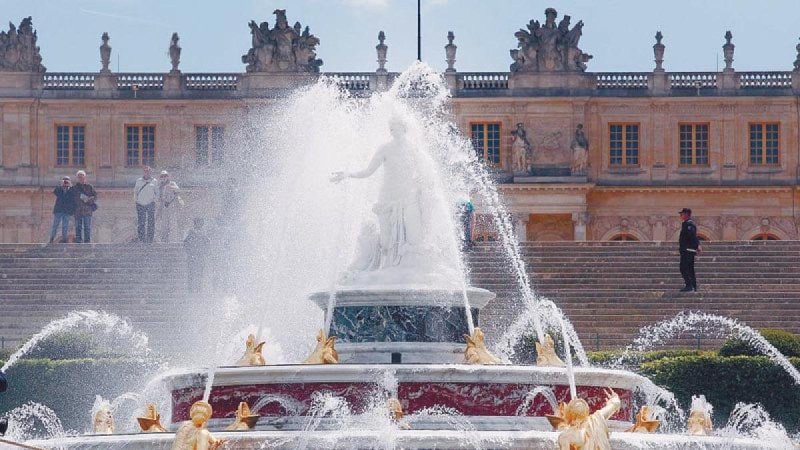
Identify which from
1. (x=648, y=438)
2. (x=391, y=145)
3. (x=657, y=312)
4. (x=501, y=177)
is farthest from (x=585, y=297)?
(x=501, y=177)

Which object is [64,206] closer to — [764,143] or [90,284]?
[90,284]

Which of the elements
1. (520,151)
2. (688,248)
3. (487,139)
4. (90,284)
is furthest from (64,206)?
(487,139)

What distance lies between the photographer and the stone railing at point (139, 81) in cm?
5644

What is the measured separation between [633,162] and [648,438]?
41.8m

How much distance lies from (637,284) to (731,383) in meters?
8.03

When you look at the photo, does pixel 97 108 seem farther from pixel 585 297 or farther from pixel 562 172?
pixel 585 297

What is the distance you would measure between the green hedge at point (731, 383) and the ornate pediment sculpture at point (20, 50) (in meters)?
33.5

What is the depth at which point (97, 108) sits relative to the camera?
5625cm

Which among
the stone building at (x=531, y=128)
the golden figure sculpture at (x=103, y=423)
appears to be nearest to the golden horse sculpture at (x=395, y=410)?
the golden figure sculpture at (x=103, y=423)

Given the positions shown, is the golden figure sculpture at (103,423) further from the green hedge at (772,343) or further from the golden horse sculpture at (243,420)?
the green hedge at (772,343)

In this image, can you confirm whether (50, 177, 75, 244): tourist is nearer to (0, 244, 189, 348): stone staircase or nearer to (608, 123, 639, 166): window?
(0, 244, 189, 348): stone staircase

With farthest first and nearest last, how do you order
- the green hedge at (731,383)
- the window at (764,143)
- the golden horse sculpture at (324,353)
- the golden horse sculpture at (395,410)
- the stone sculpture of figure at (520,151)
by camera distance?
the window at (764,143)
the stone sculpture of figure at (520,151)
the green hedge at (731,383)
the golden horse sculpture at (324,353)
the golden horse sculpture at (395,410)

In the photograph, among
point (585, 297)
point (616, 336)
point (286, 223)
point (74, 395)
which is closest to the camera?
point (286, 223)

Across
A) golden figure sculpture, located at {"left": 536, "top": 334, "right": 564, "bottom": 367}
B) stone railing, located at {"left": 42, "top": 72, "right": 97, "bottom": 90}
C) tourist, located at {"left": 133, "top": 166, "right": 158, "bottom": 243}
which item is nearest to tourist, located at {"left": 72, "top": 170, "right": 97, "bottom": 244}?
tourist, located at {"left": 133, "top": 166, "right": 158, "bottom": 243}
